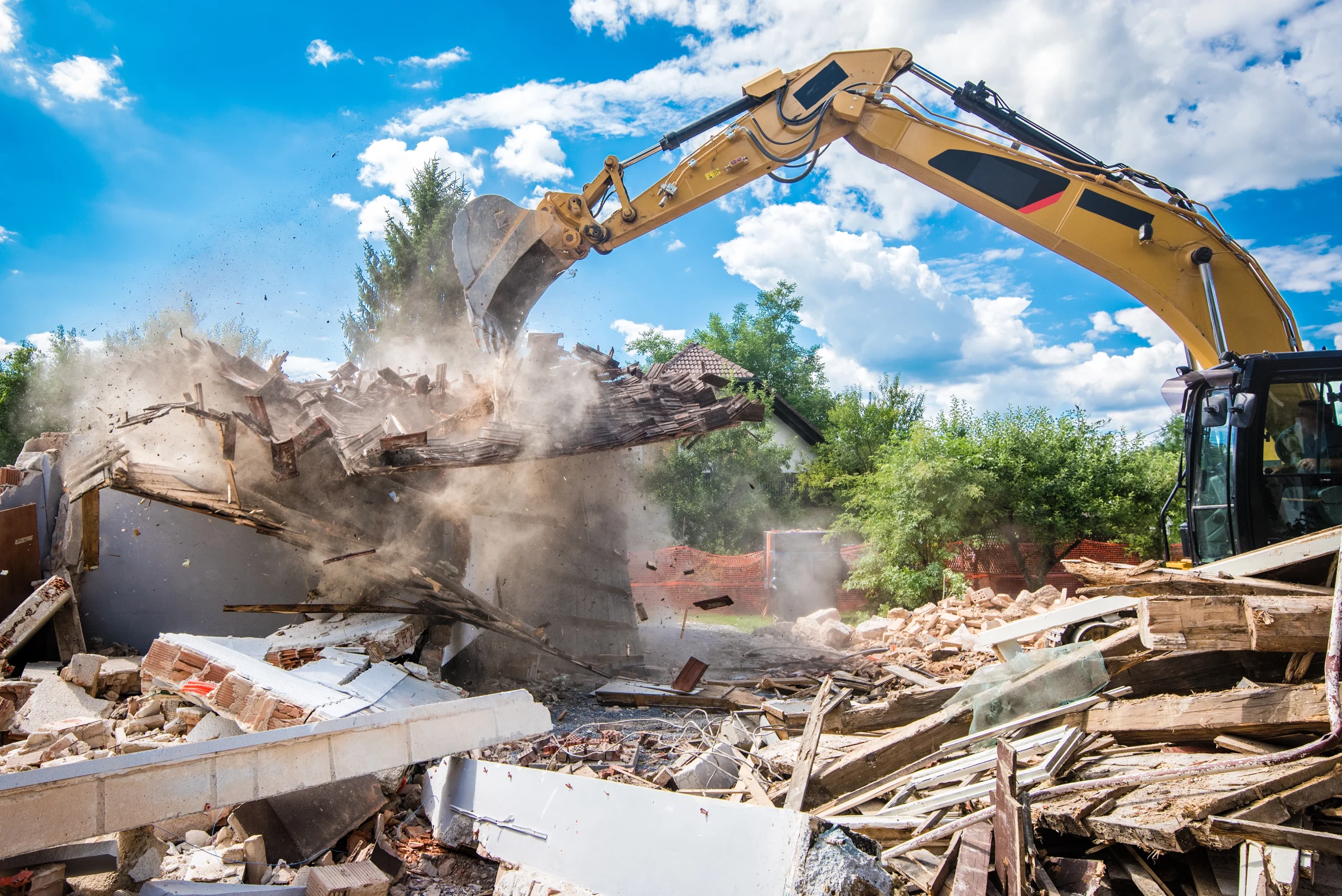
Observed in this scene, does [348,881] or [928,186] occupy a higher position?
[928,186]

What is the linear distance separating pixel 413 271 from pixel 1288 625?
2828 cm

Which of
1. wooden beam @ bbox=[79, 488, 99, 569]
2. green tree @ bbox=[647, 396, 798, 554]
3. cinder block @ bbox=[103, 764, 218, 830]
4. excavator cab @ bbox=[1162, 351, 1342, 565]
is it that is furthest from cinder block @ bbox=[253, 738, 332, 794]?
green tree @ bbox=[647, 396, 798, 554]

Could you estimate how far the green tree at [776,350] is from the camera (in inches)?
1379

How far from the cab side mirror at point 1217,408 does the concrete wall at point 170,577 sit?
824 centimetres

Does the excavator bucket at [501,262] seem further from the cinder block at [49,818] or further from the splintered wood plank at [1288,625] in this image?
the splintered wood plank at [1288,625]

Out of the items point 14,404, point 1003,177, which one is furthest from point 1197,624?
point 14,404

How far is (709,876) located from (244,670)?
400 centimetres

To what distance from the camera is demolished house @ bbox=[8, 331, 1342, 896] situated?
3193 millimetres

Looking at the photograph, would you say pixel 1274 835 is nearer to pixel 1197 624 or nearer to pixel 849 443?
pixel 1197 624

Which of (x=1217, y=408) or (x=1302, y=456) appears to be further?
(x=1217, y=408)

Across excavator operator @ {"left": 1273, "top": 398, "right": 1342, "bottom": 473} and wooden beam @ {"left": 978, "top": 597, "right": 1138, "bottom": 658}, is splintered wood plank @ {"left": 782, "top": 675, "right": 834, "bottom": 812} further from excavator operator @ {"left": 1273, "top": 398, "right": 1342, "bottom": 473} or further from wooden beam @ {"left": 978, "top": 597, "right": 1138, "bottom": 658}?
excavator operator @ {"left": 1273, "top": 398, "right": 1342, "bottom": 473}

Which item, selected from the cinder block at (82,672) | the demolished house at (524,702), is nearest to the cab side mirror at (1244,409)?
the demolished house at (524,702)

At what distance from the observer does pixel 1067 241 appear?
689 centimetres

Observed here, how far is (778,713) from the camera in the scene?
6777 millimetres
